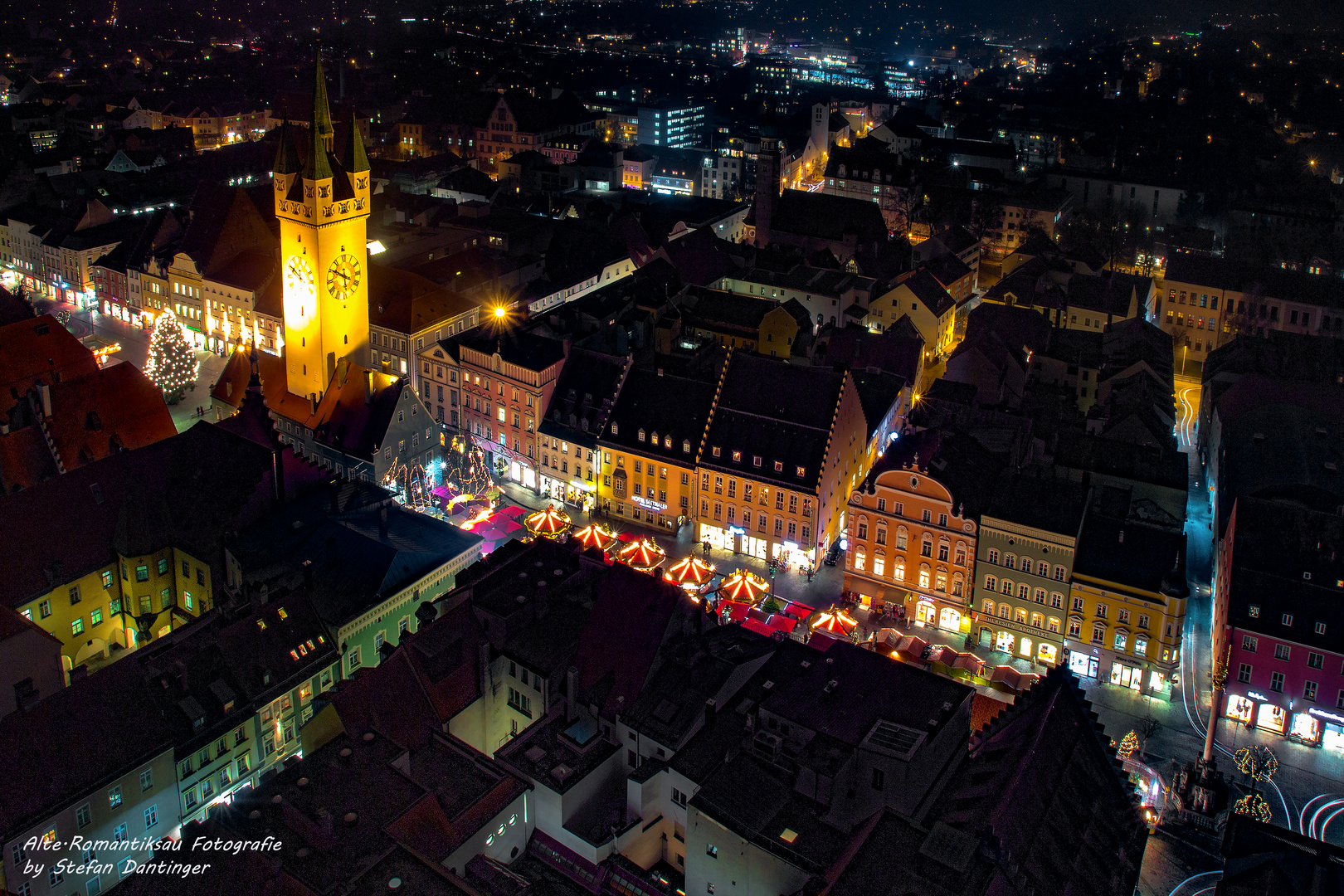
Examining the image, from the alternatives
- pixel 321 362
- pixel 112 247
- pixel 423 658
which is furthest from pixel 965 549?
pixel 112 247

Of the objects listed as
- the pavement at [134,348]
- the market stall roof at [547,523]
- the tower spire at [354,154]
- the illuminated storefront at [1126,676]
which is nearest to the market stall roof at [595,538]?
the market stall roof at [547,523]

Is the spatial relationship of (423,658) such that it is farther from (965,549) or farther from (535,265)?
(535,265)

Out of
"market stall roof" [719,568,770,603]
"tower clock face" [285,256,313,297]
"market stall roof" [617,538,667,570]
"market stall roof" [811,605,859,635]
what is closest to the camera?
"market stall roof" [811,605,859,635]

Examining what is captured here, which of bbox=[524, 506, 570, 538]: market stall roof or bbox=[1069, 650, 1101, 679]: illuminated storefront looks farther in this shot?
bbox=[524, 506, 570, 538]: market stall roof

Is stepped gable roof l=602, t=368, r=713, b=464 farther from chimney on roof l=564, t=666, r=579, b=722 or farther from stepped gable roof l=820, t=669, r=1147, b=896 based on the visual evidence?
stepped gable roof l=820, t=669, r=1147, b=896

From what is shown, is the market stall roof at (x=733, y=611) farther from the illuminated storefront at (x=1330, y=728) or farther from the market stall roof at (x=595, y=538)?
the illuminated storefront at (x=1330, y=728)

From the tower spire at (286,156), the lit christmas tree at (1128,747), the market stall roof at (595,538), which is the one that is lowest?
the lit christmas tree at (1128,747)

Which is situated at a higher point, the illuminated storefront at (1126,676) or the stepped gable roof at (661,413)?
the stepped gable roof at (661,413)

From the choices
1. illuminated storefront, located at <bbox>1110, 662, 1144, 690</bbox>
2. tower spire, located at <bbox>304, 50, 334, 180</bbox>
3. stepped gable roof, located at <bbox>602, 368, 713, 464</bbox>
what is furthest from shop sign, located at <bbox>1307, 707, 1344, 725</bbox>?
tower spire, located at <bbox>304, 50, 334, 180</bbox>
